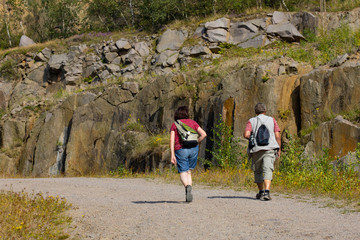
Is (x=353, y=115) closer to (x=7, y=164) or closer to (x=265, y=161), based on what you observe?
(x=265, y=161)

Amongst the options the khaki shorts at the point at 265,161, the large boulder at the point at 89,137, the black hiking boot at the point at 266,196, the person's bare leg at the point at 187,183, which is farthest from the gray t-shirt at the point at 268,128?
the large boulder at the point at 89,137

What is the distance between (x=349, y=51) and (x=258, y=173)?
876cm

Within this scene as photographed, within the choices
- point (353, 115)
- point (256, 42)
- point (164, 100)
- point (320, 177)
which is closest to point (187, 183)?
point (320, 177)

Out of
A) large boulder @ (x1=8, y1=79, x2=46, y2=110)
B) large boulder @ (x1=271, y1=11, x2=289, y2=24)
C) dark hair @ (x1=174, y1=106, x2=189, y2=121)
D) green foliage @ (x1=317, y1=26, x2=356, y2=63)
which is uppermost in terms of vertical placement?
large boulder @ (x1=271, y1=11, x2=289, y2=24)

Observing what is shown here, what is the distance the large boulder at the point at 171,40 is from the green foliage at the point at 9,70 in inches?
525

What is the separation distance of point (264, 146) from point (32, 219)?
13.5 feet

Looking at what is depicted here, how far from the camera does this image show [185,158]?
25.3ft

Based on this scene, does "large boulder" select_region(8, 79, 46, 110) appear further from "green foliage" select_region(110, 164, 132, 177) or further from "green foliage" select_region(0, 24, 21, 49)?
"green foliage" select_region(110, 164, 132, 177)

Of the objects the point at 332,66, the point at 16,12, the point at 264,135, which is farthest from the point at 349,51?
the point at 16,12

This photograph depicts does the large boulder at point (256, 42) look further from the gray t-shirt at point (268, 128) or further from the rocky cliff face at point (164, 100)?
the gray t-shirt at point (268, 128)

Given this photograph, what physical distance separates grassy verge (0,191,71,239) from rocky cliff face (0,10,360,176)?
805 centimetres

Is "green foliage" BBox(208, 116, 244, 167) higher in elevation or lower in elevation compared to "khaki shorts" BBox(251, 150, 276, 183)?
lower

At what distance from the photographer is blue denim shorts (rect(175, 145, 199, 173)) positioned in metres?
7.70

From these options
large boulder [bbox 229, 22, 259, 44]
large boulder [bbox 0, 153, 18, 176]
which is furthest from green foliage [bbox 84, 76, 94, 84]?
large boulder [bbox 0, 153, 18, 176]
